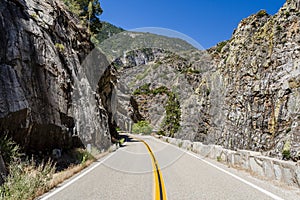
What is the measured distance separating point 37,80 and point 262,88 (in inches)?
884

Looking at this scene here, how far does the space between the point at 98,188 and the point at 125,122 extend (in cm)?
6676

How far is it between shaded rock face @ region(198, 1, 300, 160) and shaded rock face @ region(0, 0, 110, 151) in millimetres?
14164

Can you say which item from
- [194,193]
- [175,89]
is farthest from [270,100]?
[175,89]

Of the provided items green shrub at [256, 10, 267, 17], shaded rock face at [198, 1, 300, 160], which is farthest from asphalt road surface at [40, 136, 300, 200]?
green shrub at [256, 10, 267, 17]

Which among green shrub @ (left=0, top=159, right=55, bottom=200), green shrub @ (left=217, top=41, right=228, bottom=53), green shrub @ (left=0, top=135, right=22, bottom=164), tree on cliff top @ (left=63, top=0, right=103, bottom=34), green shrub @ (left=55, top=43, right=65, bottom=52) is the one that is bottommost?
green shrub @ (left=0, top=159, right=55, bottom=200)

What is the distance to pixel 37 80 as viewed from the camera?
32.0 ft

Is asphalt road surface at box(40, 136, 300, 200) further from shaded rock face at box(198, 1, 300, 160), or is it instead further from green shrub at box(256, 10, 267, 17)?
green shrub at box(256, 10, 267, 17)

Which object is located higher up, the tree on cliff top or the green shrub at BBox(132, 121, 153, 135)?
the tree on cliff top

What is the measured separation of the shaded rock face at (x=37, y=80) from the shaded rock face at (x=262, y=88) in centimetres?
1416

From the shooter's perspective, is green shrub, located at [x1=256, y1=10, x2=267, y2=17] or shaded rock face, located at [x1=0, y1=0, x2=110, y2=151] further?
green shrub, located at [x1=256, y1=10, x2=267, y2=17]

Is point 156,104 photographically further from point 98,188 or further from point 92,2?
point 98,188

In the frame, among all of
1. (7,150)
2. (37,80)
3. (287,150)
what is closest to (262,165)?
(7,150)

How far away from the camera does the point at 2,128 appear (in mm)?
7484

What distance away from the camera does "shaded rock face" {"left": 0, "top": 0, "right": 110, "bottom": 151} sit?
7978 mm
